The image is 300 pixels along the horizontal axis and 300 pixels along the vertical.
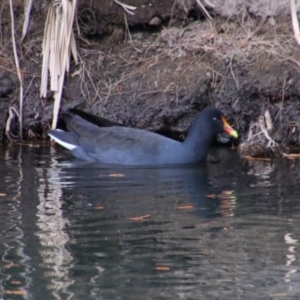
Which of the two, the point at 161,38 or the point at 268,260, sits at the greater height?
the point at 161,38

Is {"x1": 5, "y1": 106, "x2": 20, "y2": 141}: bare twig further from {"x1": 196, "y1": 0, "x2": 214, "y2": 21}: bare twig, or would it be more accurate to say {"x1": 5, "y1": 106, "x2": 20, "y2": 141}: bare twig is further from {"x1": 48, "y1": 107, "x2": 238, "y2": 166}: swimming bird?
{"x1": 196, "y1": 0, "x2": 214, "y2": 21}: bare twig

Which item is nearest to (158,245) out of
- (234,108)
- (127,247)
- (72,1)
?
(127,247)

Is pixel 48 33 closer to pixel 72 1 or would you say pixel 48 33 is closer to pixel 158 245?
pixel 72 1

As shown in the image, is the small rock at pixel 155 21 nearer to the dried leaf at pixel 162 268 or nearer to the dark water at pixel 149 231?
the dark water at pixel 149 231

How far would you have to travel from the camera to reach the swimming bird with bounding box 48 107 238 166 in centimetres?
988

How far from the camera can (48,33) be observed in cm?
1087

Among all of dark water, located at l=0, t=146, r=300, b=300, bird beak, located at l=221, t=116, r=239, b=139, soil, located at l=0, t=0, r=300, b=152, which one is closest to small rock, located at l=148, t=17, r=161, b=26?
soil, located at l=0, t=0, r=300, b=152

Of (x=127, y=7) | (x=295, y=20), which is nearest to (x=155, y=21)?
(x=127, y=7)

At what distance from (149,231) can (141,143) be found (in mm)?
3123

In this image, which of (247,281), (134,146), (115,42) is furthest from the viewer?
(115,42)

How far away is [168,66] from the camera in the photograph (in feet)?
35.6

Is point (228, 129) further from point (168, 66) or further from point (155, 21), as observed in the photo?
point (155, 21)

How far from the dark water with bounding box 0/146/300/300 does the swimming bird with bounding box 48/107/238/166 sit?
276mm

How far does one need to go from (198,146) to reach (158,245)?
145 inches
